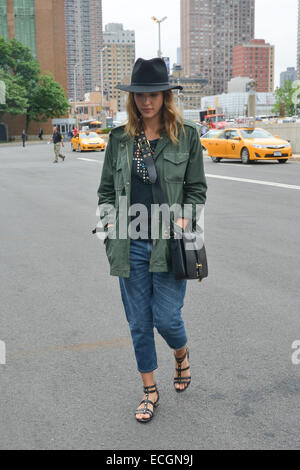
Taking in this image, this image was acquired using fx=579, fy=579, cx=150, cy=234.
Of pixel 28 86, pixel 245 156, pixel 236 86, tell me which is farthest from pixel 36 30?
pixel 236 86

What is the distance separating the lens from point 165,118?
10.1ft

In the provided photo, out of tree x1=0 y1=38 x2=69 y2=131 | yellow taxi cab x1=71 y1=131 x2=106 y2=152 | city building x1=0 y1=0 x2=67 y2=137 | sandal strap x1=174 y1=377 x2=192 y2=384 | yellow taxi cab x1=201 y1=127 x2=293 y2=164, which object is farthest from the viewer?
city building x1=0 y1=0 x2=67 y2=137

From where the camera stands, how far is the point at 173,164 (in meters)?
3.06

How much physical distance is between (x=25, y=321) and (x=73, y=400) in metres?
1.62

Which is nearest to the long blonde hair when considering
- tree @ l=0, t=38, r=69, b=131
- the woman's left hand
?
the woman's left hand

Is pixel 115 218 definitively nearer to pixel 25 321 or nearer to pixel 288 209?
pixel 25 321

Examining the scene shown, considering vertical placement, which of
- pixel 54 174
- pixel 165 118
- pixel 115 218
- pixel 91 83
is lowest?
pixel 54 174

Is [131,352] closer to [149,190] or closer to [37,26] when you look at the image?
[149,190]

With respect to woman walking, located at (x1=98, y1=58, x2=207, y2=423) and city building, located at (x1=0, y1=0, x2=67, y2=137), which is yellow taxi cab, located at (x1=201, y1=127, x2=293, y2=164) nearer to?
woman walking, located at (x1=98, y1=58, x2=207, y2=423)

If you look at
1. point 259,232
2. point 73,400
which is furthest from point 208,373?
point 259,232

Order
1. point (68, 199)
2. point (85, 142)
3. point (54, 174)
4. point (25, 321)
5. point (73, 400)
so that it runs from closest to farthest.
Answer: point (73, 400) < point (25, 321) < point (68, 199) < point (54, 174) < point (85, 142)

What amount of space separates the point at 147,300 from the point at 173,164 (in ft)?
2.47

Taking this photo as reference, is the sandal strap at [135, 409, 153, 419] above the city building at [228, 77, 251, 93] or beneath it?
beneath

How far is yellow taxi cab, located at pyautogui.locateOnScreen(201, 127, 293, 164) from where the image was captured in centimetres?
2150
